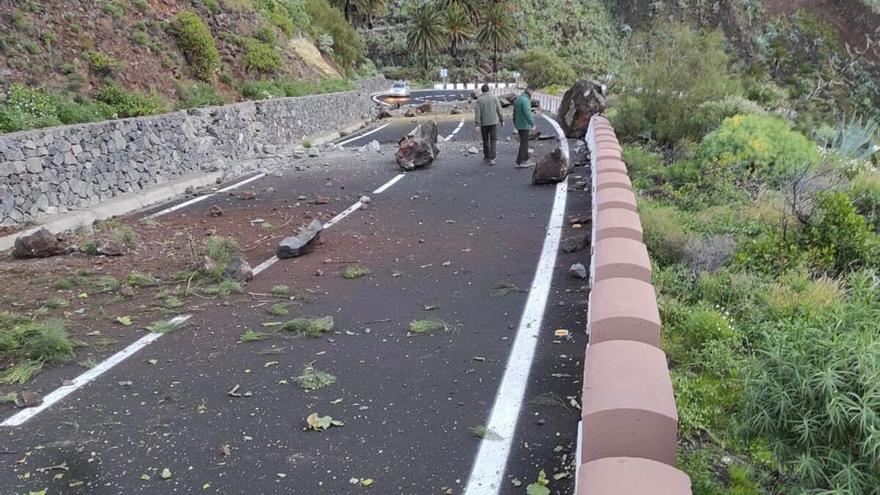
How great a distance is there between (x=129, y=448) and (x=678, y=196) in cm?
799

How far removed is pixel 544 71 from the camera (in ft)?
151

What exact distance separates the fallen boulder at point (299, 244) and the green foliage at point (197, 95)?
8467 millimetres

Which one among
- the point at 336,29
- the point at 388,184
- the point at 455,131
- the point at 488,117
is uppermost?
the point at 336,29

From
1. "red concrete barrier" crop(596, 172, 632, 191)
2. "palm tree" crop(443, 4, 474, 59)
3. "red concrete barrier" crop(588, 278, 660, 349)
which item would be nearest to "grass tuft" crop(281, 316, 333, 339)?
"red concrete barrier" crop(588, 278, 660, 349)

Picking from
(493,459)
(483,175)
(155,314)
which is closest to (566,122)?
(483,175)

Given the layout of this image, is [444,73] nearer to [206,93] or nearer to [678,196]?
[206,93]

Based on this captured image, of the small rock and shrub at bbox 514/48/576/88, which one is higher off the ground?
shrub at bbox 514/48/576/88

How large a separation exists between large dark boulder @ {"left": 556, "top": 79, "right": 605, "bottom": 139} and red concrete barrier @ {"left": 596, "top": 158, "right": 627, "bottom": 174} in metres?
9.57

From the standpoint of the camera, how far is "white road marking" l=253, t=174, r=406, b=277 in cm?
803

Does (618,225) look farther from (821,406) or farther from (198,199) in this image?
(198,199)

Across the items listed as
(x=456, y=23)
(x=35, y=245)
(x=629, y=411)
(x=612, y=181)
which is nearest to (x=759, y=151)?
(x=612, y=181)

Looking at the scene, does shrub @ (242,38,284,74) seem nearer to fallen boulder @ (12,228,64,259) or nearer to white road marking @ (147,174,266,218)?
white road marking @ (147,174,266,218)

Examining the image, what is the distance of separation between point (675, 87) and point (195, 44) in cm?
1232

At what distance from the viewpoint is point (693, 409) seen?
4301mm
